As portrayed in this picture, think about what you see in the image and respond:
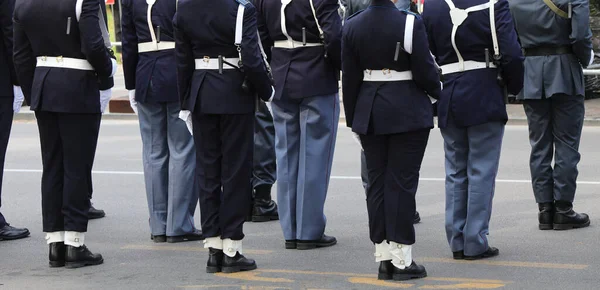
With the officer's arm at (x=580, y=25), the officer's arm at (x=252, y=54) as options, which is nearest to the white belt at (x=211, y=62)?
the officer's arm at (x=252, y=54)

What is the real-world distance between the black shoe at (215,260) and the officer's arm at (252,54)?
1.07 meters

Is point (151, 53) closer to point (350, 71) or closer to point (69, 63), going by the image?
point (69, 63)

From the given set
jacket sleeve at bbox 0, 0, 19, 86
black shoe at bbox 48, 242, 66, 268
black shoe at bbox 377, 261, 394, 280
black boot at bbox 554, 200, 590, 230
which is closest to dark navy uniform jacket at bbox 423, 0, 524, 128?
black shoe at bbox 377, 261, 394, 280

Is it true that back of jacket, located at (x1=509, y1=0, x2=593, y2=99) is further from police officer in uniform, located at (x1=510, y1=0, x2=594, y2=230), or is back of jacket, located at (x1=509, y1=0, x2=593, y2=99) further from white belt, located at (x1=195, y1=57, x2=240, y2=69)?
white belt, located at (x1=195, y1=57, x2=240, y2=69)

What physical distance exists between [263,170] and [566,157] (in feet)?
7.81

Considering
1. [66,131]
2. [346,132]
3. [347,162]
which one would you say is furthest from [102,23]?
[346,132]

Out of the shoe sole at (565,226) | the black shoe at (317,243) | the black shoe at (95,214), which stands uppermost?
the shoe sole at (565,226)

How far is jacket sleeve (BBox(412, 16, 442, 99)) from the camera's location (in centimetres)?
712

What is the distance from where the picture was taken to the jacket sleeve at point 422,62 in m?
7.12

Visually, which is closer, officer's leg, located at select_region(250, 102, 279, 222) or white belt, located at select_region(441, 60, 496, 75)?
white belt, located at select_region(441, 60, 496, 75)

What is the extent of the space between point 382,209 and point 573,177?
88.2 inches

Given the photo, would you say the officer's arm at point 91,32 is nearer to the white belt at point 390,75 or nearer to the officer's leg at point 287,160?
the officer's leg at point 287,160

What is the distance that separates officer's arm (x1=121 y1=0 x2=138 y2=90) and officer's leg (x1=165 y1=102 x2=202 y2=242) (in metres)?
0.36

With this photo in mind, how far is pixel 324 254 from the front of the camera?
8359 millimetres
